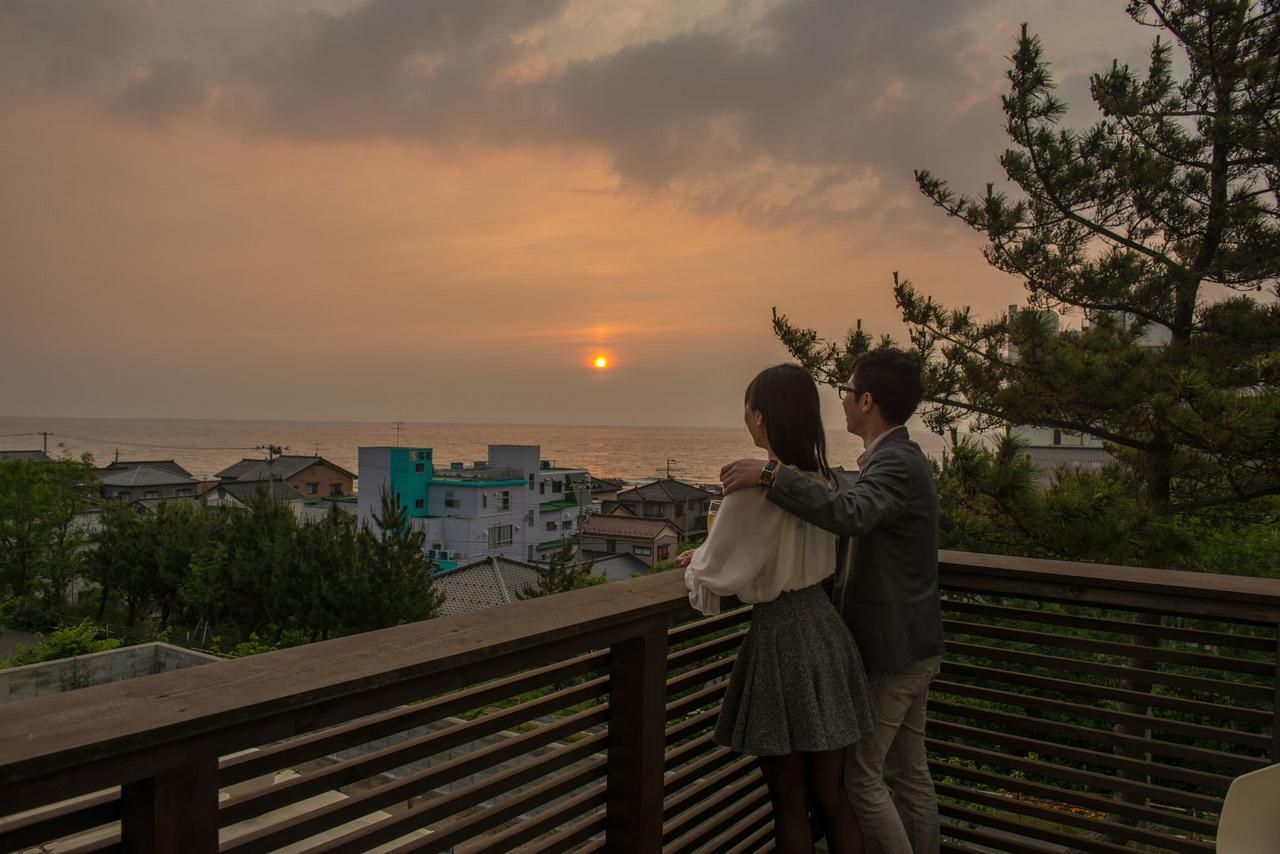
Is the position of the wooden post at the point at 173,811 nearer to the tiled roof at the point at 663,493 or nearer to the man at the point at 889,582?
the man at the point at 889,582

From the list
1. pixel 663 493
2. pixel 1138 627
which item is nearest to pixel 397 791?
pixel 1138 627

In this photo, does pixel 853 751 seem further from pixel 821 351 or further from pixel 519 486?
pixel 519 486

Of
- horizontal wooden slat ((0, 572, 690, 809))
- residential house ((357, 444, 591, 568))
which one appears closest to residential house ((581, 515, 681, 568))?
residential house ((357, 444, 591, 568))

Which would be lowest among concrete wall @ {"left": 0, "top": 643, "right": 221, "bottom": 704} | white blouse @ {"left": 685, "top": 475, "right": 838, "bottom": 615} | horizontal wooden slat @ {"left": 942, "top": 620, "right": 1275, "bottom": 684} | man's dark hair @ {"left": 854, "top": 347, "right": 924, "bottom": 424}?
→ concrete wall @ {"left": 0, "top": 643, "right": 221, "bottom": 704}

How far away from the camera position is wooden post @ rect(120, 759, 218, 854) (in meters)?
0.86

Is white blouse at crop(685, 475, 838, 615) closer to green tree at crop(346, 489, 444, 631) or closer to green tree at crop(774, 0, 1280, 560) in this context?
green tree at crop(774, 0, 1280, 560)

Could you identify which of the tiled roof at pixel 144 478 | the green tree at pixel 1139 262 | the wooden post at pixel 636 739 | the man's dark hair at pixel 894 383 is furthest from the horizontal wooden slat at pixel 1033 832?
the tiled roof at pixel 144 478

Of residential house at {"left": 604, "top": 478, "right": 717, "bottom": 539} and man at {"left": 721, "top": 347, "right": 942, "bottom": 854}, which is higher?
man at {"left": 721, "top": 347, "right": 942, "bottom": 854}

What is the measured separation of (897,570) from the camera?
1.76m

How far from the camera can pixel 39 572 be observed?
94.2ft

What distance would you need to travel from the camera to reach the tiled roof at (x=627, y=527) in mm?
40456

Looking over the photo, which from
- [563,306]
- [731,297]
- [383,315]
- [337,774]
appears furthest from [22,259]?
[337,774]

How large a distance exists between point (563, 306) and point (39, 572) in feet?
78.3

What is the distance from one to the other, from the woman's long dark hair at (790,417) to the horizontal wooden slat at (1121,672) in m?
0.87
